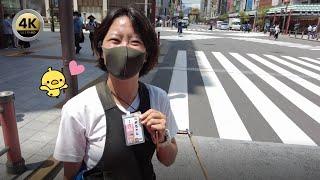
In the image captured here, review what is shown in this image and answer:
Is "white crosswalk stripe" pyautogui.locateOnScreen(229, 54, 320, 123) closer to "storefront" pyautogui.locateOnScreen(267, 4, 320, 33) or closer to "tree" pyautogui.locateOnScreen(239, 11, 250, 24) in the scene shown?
"storefront" pyautogui.locateOnScreen(267, 4, 320, 33)

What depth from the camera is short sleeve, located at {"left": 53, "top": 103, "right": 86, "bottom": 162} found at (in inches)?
57.8

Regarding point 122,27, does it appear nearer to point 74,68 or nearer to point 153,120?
point 153,120

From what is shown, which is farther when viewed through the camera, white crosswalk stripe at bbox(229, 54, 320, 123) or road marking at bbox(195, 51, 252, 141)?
white crosswalk stripe at bbox(229, 54, 320, 123)

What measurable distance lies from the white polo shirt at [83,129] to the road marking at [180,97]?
151 inches

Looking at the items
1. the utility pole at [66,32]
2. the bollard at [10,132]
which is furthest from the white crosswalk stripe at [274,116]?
the bollard at [10,132]

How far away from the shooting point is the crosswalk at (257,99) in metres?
5.39

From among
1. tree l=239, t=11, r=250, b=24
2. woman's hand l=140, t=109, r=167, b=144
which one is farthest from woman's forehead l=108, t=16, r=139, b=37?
tree l=239, t=11, r=250, b=24

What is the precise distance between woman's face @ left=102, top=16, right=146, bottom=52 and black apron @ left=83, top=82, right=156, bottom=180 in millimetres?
230

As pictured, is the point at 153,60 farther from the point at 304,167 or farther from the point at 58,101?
the point at 58,101

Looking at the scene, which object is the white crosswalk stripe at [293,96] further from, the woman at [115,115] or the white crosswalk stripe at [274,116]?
the woman at [115,115]

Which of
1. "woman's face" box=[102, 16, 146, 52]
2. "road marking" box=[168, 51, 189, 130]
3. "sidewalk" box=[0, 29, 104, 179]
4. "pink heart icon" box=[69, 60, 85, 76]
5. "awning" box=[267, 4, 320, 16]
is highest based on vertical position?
"awning" box=[267, 4, 320, 16]

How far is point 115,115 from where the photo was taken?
1.45 meters

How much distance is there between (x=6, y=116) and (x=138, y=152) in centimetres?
229

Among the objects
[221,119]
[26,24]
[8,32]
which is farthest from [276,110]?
[8,32]
